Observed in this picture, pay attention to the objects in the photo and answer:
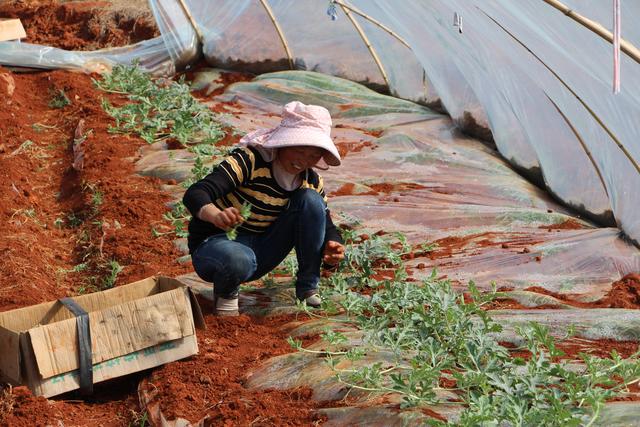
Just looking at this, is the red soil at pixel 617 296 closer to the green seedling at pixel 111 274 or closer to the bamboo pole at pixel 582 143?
the bamboo pole at pixel 582 143

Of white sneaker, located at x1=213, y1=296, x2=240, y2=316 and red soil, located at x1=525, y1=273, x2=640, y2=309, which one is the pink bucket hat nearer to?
white sneaker, located at x1=213, y1=296, x2=240, y2=316

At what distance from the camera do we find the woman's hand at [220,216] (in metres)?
3.99

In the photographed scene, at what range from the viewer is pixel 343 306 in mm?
4184

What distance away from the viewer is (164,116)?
27.7ft

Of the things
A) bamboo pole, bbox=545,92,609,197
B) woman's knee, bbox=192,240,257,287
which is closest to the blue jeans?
woman's knee, bbox=192,240,257,287

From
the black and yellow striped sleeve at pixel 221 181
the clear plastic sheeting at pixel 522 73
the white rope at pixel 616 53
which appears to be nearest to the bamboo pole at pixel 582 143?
the clear plastic sheeting at pixel 522 73

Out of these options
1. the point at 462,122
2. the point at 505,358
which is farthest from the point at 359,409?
the point at 462,122

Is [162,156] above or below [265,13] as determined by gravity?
below

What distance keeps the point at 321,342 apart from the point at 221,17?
26.6 feet

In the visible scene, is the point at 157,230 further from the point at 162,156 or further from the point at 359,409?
the point at 359,409

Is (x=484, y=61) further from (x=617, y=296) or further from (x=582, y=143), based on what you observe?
(x=617, y=296)

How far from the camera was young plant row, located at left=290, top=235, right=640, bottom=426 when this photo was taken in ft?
9.61

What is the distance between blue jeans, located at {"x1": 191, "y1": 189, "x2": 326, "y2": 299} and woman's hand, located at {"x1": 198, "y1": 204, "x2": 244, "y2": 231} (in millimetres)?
238

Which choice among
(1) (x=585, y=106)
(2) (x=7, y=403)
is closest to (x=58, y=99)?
(1) (x=585, y=106)
